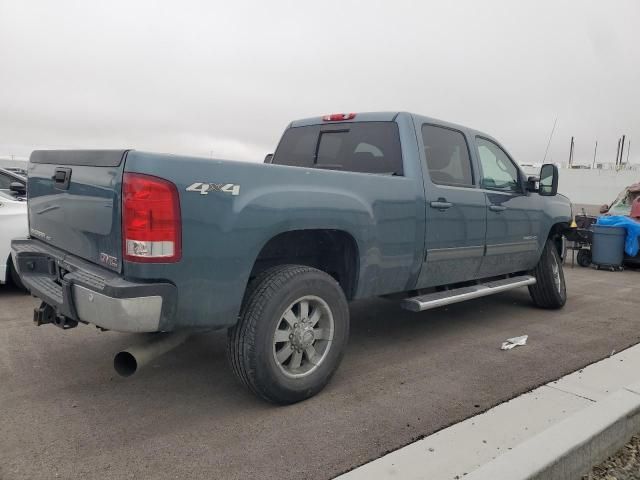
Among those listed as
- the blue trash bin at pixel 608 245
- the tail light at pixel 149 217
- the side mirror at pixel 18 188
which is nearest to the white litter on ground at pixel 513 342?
the tail light at pixel 149 217

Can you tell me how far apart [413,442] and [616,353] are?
2.55 m

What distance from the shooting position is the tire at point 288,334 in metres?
3.05

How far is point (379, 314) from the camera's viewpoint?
5.72m

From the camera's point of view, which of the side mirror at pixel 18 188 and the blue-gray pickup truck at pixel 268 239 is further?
the side mirror at pixel 18 188

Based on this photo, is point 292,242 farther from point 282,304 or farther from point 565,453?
point 565,453

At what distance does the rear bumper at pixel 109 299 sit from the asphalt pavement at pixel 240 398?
630 mm

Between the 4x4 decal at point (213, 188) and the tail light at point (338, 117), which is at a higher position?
the tail light at point (338, 117)

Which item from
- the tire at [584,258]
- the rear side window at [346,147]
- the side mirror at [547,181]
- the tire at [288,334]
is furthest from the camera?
the tire at [584,258]

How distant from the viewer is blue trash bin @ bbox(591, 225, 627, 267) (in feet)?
31.1

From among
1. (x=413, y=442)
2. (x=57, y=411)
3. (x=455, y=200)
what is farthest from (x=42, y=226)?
(x=455, y=200)

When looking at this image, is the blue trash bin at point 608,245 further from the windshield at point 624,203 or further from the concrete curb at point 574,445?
the concrete curb at point 574,445

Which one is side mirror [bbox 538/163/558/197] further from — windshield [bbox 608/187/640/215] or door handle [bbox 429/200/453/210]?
windshield [bbox 608/187/640/215]

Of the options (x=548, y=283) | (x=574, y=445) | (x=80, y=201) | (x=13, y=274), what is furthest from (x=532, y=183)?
(x=13, y=274)

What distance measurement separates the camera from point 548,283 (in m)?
5.96
